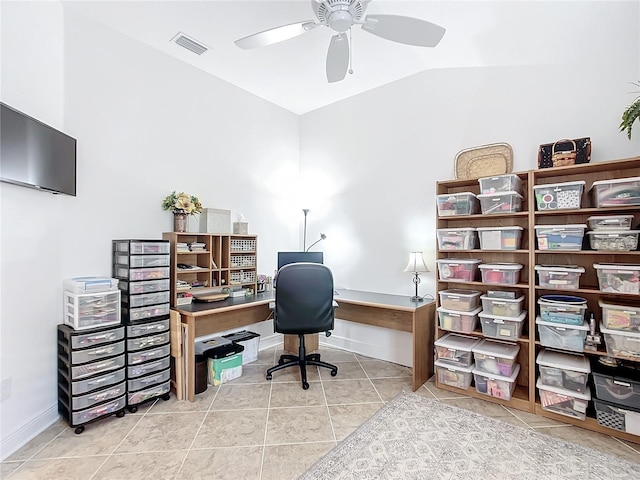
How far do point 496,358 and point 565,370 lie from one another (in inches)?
16.1

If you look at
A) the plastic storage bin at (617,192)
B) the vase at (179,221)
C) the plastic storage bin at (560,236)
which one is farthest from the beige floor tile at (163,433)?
the plastic storage bin at (617,192)

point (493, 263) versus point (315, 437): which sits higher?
point (493, 263)

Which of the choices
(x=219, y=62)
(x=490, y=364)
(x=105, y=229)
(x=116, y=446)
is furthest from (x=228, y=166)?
(x=490, y=364)

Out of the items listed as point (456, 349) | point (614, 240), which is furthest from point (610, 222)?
point (456, 349)

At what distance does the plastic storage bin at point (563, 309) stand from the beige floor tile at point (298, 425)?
170cm

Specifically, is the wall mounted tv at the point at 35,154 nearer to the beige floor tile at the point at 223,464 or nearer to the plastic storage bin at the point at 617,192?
the beige floor tile at the point at 223,464

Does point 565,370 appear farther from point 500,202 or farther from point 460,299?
point 500,202

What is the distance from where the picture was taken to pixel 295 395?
2.54m

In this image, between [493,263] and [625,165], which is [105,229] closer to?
[493,263]

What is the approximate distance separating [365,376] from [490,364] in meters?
1.07

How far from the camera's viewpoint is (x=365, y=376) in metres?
2.91

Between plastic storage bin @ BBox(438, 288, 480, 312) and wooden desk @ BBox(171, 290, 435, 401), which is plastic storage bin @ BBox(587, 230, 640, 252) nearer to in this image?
plastic storage bin @ BBox(438, 288, 480, 312)

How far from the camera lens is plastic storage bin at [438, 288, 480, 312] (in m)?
2.52

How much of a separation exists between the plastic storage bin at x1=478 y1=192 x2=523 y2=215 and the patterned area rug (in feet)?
4.96
